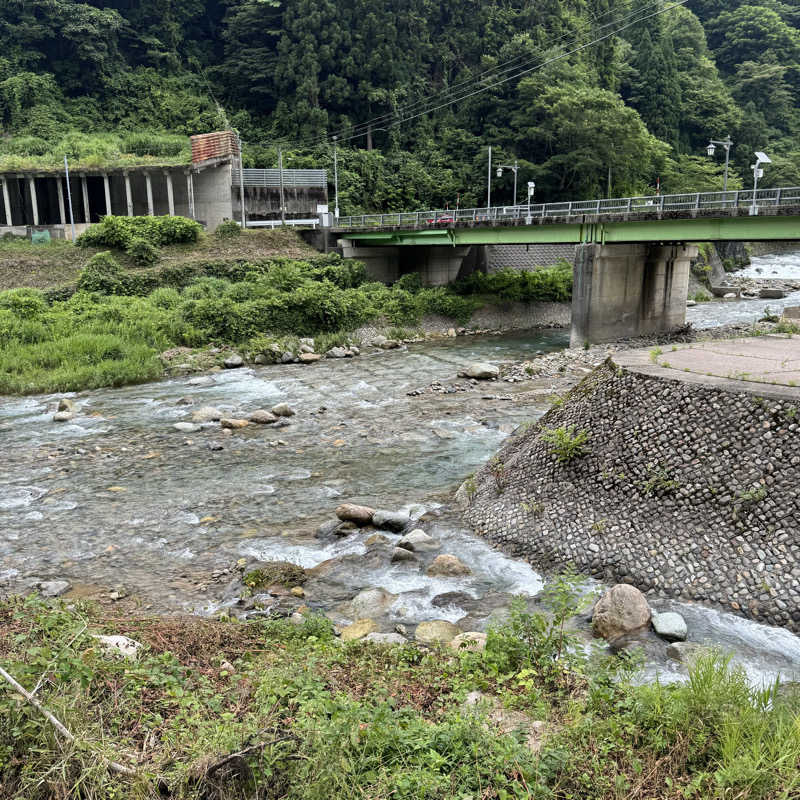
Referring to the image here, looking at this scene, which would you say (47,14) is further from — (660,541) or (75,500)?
(660,541)

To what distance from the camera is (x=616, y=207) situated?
33500 mm

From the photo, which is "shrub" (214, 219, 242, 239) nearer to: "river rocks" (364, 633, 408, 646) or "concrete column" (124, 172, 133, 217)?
"concrete column" (124, 172, 133, 217)

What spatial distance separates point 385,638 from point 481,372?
64.9ft

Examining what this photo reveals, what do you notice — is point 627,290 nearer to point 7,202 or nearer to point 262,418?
point 262,418

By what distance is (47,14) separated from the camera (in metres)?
70.4

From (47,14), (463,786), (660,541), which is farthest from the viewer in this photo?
A: (47,14)

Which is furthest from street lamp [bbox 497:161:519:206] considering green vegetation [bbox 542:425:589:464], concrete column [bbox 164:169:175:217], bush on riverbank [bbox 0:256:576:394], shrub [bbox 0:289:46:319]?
green vegetation [bbox 542:425:589:464]

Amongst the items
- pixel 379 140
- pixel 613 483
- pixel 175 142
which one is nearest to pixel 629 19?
pixel 379 140

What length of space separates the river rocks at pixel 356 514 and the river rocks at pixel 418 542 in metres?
1.09

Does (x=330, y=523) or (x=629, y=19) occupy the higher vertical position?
(x=629, y=19)

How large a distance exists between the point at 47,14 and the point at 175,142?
2058cm

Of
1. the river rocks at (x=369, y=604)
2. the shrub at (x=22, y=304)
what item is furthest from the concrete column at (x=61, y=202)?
the river rocks at (x=369, y=604)

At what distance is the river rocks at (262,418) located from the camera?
21.9 meters

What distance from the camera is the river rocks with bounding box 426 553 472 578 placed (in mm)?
11703
